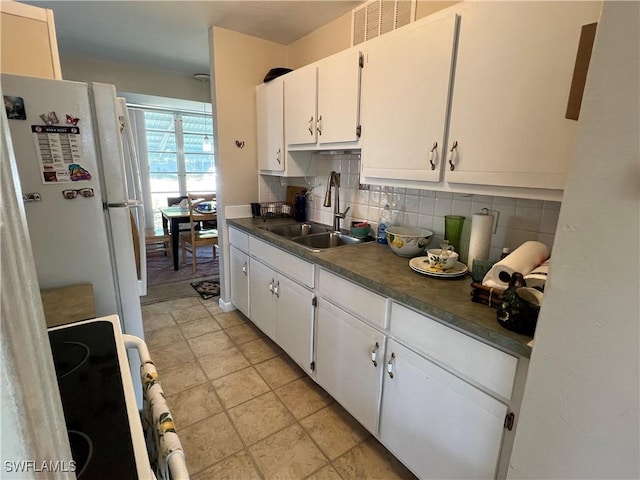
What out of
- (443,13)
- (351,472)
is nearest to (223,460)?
(351,472)

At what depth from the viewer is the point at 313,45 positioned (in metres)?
2.51

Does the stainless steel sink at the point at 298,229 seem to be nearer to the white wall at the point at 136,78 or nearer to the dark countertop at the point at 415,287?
the dark countertop at the point at 415,287

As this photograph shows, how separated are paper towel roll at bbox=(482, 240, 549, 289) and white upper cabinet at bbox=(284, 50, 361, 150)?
1041mm

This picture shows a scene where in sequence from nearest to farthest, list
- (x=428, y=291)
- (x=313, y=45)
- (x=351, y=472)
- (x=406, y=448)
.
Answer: (x=428, y=291), (x=406, y=448), (x=351, y=472), (x=313, y=45)

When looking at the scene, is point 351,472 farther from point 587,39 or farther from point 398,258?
point 587,39

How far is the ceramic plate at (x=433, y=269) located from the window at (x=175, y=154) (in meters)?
4.86

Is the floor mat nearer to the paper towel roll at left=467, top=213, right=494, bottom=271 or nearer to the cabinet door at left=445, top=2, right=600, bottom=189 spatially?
the paper towel roll at left=467, top=213, right=494, bottom=271

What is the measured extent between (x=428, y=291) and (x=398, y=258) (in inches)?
17.6

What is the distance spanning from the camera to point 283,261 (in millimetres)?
2047

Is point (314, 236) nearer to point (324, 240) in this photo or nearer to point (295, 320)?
point (324, 240)

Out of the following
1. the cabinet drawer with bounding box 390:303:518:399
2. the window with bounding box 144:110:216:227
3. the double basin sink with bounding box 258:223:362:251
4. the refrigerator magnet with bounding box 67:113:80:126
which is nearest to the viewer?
the cabinet drawer with bounding box 390:303:518:399

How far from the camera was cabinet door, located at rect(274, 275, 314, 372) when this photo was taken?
74.8 inches

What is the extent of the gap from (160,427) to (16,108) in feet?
4.72

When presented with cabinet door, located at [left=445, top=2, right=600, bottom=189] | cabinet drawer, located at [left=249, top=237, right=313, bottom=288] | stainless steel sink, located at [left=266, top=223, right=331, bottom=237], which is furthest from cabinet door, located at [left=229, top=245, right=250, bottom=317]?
cabinet door, located at [left=445, top=2, right=600, bottom=189]
